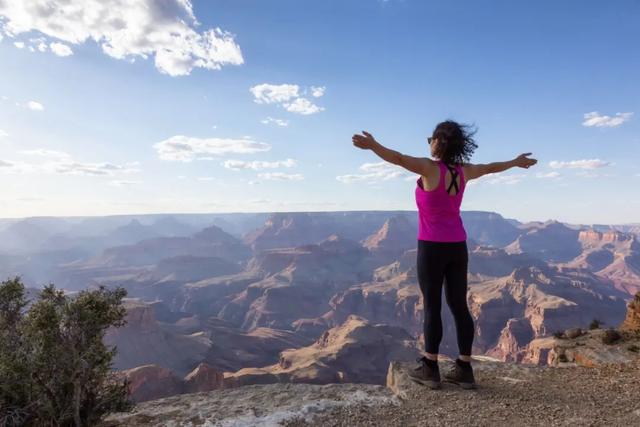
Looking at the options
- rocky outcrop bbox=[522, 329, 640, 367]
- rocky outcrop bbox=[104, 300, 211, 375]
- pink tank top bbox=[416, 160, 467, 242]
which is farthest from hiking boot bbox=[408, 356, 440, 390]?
rocky outcrop bbox=[104, 300, 211, 375]

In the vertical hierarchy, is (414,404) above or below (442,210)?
below

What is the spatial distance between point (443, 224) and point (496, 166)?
989 millimetres

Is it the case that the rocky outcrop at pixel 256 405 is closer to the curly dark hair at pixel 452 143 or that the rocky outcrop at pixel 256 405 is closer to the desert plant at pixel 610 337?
the curly dark hair at pixel 452 143

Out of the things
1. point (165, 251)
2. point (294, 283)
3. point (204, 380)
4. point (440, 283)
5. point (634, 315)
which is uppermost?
point (440, 283)

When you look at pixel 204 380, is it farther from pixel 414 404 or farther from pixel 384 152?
pixel 384 152

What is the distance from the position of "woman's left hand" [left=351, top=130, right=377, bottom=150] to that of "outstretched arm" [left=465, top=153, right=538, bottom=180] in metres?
1.18

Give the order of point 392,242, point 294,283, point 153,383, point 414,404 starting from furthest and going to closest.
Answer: point 392,242, point 294,283, point 153,383, point 414,404

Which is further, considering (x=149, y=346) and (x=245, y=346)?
(x=245, y=346)

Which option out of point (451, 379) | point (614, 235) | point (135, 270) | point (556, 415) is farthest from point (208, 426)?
point (614, 235)

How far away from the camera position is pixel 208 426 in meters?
3.47

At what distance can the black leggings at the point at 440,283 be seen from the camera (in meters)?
3.61

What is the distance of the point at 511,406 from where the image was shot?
3654mm

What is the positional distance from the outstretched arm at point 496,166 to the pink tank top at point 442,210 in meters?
0.20

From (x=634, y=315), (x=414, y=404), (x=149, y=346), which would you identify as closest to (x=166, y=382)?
(x=149, y=346)
